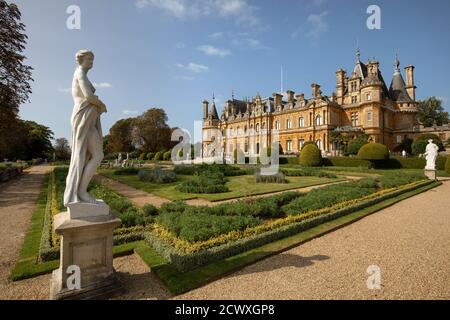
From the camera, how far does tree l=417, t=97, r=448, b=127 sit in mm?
56031

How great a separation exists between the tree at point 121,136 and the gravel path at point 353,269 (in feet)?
208

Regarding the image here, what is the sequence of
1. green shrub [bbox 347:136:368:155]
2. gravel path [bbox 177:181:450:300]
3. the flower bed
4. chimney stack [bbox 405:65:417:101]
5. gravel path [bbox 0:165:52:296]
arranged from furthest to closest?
chimney stack [bbox 405:65:417:101] → green shrub [bbox 347:136:368:155] → gravel path [bbox 0:165:52:296] → the flower bed → gravel path [bbox 177:181:450:300]

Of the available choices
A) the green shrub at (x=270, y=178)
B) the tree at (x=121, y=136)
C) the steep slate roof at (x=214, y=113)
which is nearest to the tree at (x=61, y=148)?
the tree at (x=121, y=136)

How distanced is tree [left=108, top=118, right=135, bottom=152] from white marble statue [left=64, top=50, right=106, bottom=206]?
63259mm

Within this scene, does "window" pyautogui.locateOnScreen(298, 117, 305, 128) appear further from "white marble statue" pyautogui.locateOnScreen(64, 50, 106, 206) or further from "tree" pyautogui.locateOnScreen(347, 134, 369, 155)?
"white marble statue" pyautogui.locateOnScreen(64, 50, 106, 206)

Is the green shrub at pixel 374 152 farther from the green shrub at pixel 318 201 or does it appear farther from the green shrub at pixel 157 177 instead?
the green shrub at pixel 157 177

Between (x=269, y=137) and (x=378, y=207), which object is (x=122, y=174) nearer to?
(x=378, y=207)

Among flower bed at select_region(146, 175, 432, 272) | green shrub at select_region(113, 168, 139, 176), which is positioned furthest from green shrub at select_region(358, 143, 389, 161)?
green shrub at select_region(113, 168, 139, 176)

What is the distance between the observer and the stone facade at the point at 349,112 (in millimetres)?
37156

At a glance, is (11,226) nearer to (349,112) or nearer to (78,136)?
(78,136)

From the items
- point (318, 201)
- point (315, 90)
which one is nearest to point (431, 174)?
point (318, 201)

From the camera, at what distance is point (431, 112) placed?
57.2 metres

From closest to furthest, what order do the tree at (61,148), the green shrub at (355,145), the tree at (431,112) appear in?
the green shrub at (355,145)
the tree at (431,112)
the tree at (61,148)
